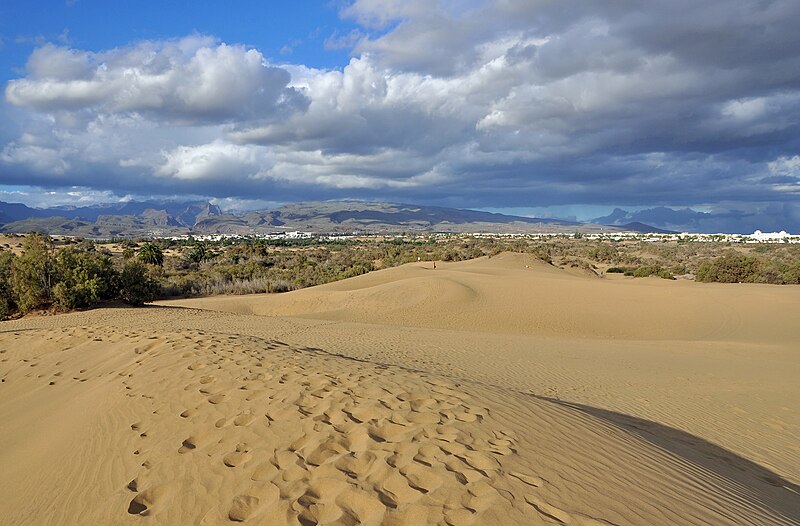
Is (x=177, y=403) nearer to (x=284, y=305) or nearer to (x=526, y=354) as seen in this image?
(x=526, y=354)

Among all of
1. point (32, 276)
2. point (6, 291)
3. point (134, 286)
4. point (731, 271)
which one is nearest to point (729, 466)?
point (32, 276)

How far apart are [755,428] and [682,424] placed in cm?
134

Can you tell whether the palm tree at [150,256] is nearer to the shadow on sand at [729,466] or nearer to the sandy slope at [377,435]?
the sandy slope at [377,435]

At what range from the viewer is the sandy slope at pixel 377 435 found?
4.05 meters

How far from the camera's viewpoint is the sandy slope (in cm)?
405

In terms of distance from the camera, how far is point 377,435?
5.12 meters

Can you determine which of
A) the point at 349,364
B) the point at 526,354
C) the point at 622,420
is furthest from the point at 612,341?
the point at 349,364

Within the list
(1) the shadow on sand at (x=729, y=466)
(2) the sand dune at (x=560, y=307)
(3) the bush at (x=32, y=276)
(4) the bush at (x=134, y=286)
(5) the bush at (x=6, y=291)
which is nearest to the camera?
(1) the shadow on sand at (x=729, y=466)

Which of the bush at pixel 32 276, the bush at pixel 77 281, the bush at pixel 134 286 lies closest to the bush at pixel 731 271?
the bush at pixel 134 286

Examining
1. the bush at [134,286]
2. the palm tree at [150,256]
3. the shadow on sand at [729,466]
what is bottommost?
the palm tree at [150,256]

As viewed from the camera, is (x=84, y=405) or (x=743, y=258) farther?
(x=743, y=258)

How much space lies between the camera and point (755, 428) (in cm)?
858

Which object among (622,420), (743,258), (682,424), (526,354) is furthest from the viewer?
(743,258)

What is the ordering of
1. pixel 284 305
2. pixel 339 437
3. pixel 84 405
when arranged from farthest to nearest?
pixel 284 305, pixel 84 405, pixel 339 437
